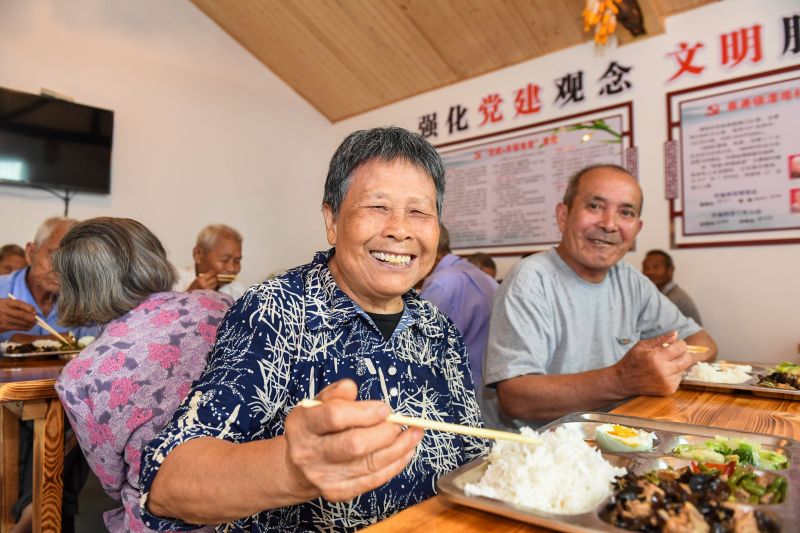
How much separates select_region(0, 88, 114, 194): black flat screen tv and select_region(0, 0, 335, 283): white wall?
18cm

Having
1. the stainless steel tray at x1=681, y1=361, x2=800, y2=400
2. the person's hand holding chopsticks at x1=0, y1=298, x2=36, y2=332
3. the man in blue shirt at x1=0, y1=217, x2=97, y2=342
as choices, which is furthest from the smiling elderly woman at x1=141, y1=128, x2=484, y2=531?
the man in blue shirt at x1=0, y1=217, x2=97, y2=342

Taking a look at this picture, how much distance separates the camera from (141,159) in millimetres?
5969

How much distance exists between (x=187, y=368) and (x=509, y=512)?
1.18 metres

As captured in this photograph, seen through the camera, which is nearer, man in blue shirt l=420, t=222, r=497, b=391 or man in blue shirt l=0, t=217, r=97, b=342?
man in blue shirt l=420, t=222, r=497, b=391

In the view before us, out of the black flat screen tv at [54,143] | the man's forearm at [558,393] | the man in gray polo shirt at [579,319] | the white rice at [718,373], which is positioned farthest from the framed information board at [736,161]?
the black flat screen tv at [54,143]

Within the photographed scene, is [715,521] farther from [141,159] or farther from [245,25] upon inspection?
[245,25]

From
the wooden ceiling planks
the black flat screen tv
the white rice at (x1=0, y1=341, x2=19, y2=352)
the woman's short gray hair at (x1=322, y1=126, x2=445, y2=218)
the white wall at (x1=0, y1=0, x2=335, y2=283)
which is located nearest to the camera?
the woman's short gray hair at (x1=322, y1=126, x2=445, y2=218)

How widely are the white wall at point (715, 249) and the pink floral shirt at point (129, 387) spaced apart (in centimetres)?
427

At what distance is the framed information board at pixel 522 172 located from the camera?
502 centimetres

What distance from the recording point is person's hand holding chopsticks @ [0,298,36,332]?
8.89 ft

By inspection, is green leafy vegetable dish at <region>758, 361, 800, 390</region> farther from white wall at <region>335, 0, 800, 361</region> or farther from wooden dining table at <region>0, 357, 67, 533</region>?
white wall at <region>335, 0, 800, 361</region>

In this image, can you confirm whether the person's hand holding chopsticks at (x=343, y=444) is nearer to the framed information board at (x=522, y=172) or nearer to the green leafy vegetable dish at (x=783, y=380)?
the green leafy vegetable dish at (x=783, y=380)

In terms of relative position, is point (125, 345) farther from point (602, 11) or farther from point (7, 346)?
point (602, 11)

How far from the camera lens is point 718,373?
75.2 inches
